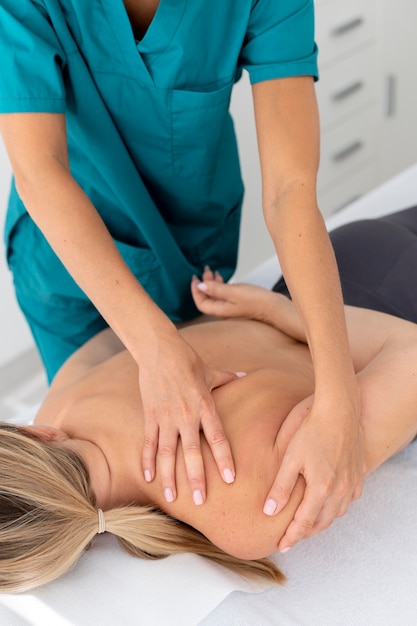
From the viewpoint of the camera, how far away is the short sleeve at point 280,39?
1424 mm

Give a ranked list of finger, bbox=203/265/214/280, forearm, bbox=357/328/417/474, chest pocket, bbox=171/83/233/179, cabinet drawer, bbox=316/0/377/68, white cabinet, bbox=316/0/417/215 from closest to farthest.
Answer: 1. forearm, bbox=357/328/417/474
2. chest pocket, bbox=171/83/233/179
3. finger, bbox=203/265/214/280
4. cabinet drawer, bbox=316/0/377/68
5. white cabinet, bbox=316/0/417/215

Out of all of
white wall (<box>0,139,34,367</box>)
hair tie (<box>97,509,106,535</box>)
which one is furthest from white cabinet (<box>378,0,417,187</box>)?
hair tie (<box>97,509,106,535</box>)

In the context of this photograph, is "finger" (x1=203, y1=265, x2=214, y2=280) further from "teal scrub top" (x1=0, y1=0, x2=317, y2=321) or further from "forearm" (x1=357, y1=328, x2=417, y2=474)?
"forearm" (x1=357, y1=328, x2=417, y2=474)

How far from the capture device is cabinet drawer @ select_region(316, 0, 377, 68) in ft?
10.7

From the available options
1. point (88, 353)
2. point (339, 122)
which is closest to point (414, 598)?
point (88, 353)

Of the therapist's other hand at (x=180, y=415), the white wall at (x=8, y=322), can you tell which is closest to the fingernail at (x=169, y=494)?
the therapist's other hand at (x=180, y=415)

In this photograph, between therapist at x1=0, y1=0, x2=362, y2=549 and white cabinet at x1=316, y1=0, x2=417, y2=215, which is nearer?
therapist at x1=0, y1=0, x2=362, y2=549

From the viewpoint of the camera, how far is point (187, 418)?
3.88ft

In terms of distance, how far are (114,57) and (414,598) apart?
1007 millimetres

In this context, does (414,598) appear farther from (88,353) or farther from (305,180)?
(88,353)

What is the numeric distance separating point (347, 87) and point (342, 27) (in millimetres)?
255

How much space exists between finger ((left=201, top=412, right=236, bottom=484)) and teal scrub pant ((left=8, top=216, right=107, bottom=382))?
65cm

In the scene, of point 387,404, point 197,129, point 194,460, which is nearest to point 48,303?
point 197,129

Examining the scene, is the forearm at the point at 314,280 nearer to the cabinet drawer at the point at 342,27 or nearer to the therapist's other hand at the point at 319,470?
the therapist's other hand at the point at 319,470
